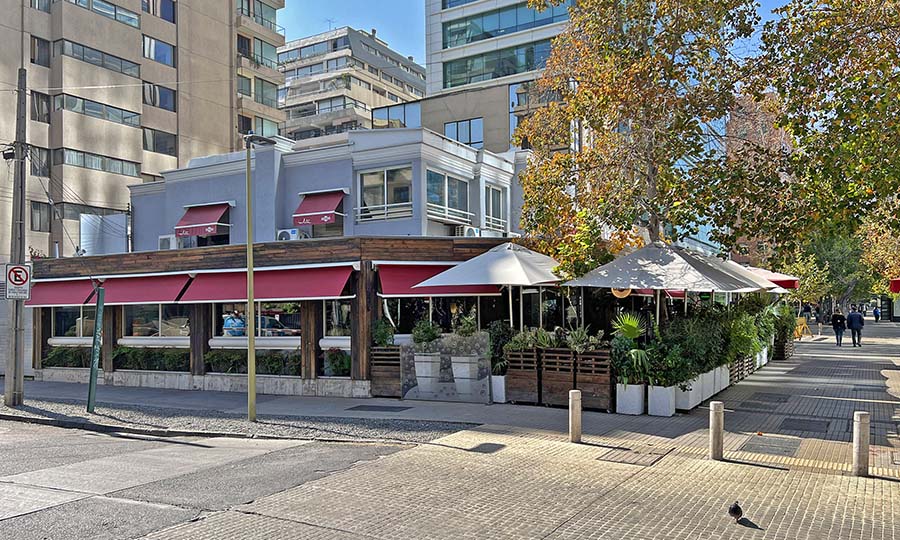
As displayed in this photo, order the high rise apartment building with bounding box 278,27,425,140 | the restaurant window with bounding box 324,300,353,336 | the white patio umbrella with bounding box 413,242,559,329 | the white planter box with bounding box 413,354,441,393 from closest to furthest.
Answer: the white patio umbrella with bounding box 413,242,559,329 < the white planter box with bounding box 413,354,441,393 < the restaurant window with bounding box 324,300,353,336 < the high rise apartment building with bounding box 278,27,425,140

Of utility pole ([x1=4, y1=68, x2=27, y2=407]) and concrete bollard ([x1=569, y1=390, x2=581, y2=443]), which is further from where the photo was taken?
utility pole ([x1=4, y1=68, x2=27, y2=407])

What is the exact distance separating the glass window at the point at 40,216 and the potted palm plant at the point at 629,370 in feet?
112

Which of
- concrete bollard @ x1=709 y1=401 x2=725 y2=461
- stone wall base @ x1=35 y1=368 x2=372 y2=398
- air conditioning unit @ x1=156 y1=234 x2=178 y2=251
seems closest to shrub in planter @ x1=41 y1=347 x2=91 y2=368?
stone wall base @ x1=35 y1=368 x2=372 y2=398

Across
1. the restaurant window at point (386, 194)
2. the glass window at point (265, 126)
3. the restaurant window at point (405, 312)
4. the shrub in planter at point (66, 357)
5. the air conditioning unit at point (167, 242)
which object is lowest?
the shrub in planter at point (66, 357)

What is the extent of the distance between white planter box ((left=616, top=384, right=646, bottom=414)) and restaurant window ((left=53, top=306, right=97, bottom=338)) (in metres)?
16.2

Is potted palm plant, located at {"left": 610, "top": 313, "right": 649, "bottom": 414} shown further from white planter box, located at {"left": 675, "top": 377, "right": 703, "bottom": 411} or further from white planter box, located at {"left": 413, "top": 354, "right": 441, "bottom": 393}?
white planter box, located at {"left": 413, "top": 354, "right": 441, "bottom": 393}

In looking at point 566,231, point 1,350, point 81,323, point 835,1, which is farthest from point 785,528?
point 1,350

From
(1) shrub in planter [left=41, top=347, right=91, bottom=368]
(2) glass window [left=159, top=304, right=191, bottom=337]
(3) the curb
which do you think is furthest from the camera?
(1) shrub in planter [left=41, top=347, right=91, bottom=368]

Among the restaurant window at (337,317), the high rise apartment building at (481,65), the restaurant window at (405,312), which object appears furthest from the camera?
the high rise apartment building at (481,65)

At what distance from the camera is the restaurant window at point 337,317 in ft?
56.0

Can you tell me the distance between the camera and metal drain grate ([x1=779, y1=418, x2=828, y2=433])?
39.5 ft

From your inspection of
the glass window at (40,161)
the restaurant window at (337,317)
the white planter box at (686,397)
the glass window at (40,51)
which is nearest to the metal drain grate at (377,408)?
the restaurant window at (337,317)

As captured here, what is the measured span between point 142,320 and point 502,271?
11206 mm

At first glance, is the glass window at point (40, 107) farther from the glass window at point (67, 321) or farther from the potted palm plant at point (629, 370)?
the potted palm plant at point (629, 370)
